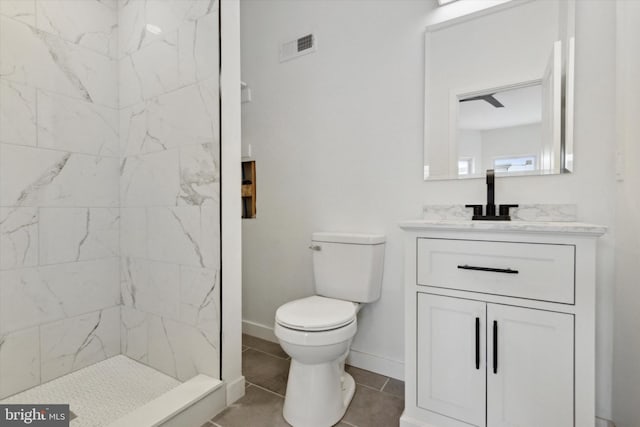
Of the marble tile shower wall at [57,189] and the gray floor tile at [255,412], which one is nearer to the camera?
the gray floor tile at [255,412]

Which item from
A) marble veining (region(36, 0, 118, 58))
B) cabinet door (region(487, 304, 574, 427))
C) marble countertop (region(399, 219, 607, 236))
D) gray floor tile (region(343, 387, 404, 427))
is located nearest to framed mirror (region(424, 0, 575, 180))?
marble countertop (region(399, 219, 607, 236))

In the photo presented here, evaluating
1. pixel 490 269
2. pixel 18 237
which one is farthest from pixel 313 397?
pixel 18 237

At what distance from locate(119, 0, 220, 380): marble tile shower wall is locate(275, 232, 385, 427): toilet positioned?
423mm

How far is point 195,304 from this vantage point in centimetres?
163

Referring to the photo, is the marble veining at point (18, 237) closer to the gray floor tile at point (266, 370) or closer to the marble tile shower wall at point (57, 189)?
the marble tile shower wall at point (57, 189)

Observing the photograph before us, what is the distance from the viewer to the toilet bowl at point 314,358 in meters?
1.35

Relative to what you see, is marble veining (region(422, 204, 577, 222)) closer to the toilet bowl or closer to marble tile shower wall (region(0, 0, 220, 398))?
the toilet bowl

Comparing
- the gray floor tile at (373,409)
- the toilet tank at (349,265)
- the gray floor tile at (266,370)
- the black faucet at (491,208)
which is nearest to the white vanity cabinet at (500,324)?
the gray floor tile at (373,409)

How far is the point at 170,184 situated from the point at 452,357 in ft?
5.29

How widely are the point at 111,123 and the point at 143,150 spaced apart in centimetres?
33

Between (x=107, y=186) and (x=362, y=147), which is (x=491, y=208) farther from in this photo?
(x=107, y=186)

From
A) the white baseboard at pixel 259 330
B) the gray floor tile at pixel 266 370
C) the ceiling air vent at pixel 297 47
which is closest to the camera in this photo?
the gray floor tile at pixel 266 370

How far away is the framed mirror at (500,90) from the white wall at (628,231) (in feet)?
0.57

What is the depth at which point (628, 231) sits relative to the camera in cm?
121
